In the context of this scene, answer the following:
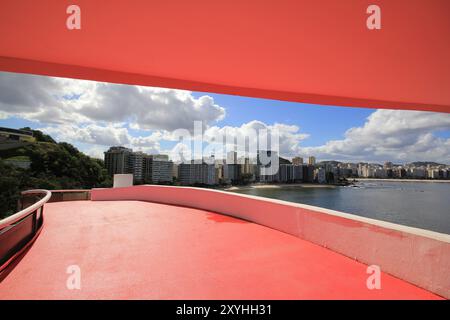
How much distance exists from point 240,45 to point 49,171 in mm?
32722

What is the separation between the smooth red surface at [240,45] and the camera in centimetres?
208

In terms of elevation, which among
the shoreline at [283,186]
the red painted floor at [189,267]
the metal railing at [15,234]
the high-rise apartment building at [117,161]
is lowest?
the shoreline at [283,186]

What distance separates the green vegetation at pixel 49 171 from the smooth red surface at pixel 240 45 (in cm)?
2540

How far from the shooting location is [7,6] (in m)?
1.98

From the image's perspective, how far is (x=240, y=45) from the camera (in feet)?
8.12

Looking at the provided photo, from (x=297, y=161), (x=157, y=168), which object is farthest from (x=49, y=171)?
(x=297, y=161)

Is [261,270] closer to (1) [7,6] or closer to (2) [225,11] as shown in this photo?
(2) [225,11]

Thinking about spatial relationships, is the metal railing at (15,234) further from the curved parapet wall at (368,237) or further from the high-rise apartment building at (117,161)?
the high-rise apartment building at (117,161)

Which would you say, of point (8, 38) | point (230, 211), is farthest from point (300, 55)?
point (230, 211)

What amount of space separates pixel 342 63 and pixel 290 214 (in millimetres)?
2213

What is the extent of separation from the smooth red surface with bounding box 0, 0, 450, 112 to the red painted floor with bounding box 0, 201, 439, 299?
2.13 meters

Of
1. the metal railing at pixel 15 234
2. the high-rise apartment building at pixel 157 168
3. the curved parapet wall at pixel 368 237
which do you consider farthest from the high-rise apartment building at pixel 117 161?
the curved parapet wall at pixel 368 237

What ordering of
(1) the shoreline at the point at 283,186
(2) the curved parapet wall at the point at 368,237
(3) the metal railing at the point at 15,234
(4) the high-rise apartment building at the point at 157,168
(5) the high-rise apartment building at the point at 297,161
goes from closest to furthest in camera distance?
(2) the curved parapet wall at the point at 368,237 < (3) the metal railing at the point at 15,234 < (4) the high-rise apartment building at the point at 157,168 < (1) the shoreline at the point at 283,186 < (5) the high-rise apartment building at the point at 297,161

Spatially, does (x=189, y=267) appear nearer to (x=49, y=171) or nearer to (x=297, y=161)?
(x=49, y=171)
